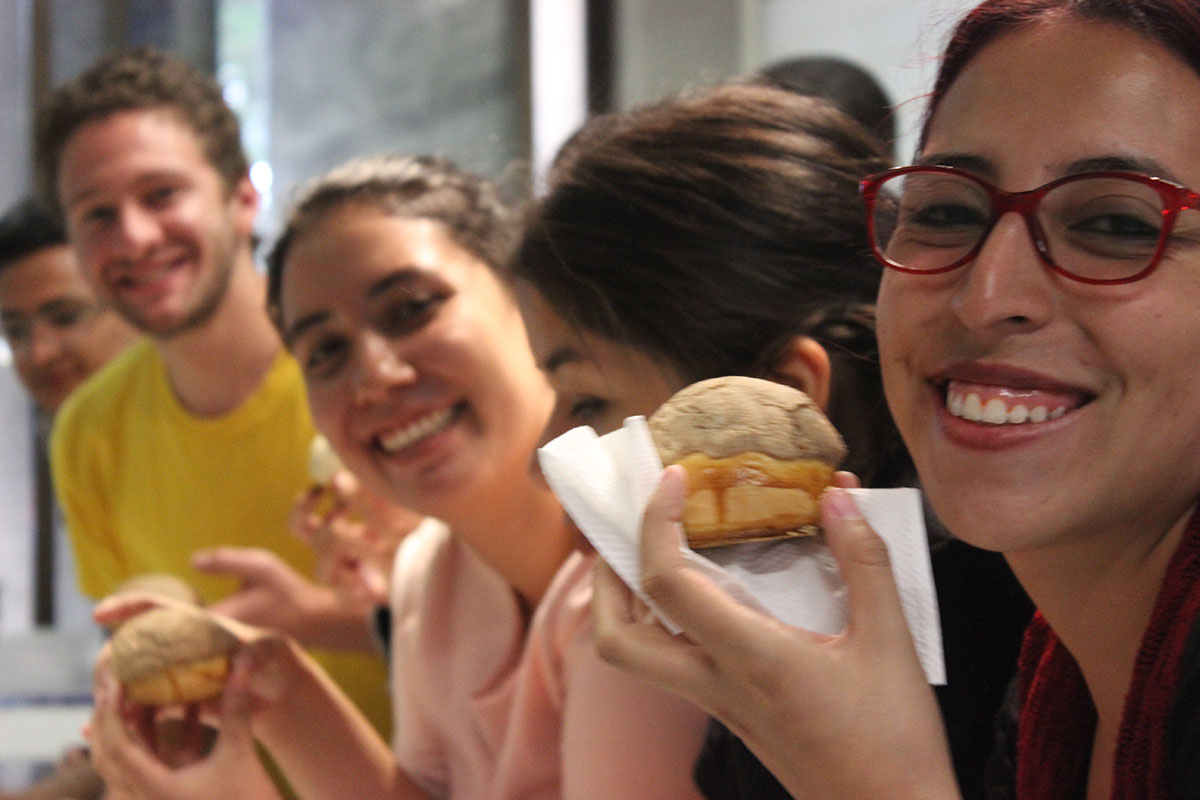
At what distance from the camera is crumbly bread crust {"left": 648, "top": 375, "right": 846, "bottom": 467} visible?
2.12 feet

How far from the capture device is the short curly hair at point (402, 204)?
1433 millimetres

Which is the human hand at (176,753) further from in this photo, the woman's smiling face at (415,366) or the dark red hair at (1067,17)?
the dark red hair at (1067,17)

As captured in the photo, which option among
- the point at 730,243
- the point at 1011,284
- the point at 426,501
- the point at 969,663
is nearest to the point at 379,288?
the point at 426,501

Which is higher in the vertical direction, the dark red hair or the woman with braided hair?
the dark red hair

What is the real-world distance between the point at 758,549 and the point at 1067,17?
35 cm

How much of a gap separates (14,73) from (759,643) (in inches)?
104

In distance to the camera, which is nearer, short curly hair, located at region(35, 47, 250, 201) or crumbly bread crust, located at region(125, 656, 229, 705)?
crumbly bread crust, located at region(125, 656, 229, 705)

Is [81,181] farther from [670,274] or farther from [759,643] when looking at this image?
[759,643]

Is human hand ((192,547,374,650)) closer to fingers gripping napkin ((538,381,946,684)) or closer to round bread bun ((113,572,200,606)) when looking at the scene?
round bread bun ((113,572,200,606))

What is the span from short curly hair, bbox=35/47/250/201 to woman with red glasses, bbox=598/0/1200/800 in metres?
1.89

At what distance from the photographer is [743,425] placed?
648 millimetres

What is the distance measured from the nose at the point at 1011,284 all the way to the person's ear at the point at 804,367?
184 mm

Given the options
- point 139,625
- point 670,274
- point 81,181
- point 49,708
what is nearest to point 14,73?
point 81,181

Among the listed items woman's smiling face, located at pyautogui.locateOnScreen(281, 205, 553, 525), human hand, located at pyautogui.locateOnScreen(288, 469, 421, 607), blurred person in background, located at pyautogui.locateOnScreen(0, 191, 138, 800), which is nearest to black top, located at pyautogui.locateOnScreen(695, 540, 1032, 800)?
woman's smiling face, located at pyautogui.locateOnScreen(281, 205, 553, 525)
